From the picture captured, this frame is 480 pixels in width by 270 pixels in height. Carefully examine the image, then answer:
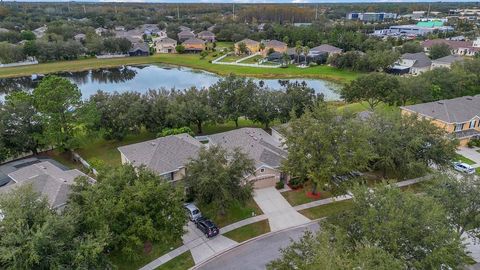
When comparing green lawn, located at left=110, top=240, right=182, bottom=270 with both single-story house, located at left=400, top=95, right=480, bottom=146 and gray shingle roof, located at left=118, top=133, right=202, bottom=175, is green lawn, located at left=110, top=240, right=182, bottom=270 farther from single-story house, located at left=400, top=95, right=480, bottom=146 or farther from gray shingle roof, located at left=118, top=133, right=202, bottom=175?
single-story house, located at left=400, top=95, right=480, bottom=146

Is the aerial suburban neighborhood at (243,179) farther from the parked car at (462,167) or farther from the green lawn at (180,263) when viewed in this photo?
the parked car at (462,167)

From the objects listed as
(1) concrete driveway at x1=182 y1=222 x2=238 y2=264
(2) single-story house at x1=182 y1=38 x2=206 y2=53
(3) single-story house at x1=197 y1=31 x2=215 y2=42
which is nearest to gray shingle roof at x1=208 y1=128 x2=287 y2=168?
(1) concrete driveway at x1=182 y1=222 x2=238 y2=264

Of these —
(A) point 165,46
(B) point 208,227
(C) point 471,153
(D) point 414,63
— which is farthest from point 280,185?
(A) point 165,46

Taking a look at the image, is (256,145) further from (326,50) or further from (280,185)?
(326,50)

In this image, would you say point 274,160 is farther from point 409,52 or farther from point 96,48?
point 96,48

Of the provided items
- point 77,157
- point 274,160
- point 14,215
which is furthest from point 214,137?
point 14,215

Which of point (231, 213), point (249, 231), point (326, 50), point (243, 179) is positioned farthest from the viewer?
point (326, 50)

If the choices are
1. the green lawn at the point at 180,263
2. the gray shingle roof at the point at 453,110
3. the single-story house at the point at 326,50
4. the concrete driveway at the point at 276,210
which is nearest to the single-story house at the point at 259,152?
the concrete driveway at the point at 276,210
